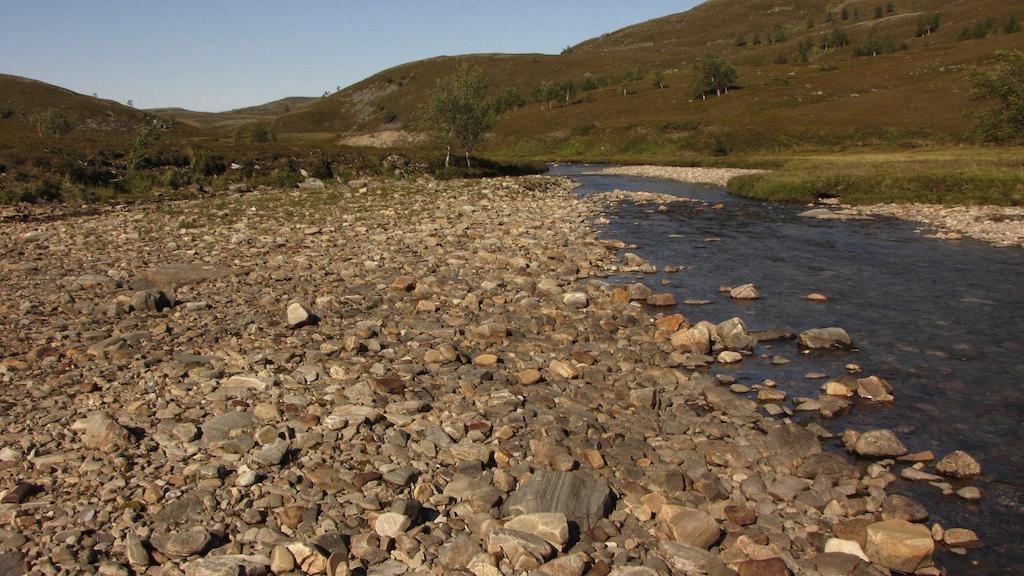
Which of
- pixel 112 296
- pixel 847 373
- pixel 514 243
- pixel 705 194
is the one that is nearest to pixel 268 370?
pixel 112 296

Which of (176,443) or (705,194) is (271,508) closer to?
(176,443)

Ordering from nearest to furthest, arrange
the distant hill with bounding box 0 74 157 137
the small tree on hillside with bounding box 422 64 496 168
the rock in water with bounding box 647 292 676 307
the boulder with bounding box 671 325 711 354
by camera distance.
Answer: the boulder with bounding box 671 325 711 354 < the rock in water with bounding box 647 292 676 307 < the small tree on hillside with bounding box 422 64 496 168 < the distant hill with bounding box 0 74 157 137

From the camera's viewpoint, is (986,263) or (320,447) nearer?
(320,447)

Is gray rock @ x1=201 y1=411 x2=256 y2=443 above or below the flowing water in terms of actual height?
above

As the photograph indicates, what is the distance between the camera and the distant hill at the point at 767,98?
79.8m

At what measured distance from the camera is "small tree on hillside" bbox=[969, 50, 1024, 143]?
43.1m

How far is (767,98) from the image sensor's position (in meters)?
110

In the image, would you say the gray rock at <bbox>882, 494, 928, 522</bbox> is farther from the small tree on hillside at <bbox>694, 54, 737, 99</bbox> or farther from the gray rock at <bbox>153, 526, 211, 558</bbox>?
the small tree on hillside at <bbox>694, 54, 737, 99</bbox>

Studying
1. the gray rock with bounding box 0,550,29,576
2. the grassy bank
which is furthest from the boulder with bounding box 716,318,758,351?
the grassy bank

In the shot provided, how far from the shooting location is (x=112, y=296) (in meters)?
13.9

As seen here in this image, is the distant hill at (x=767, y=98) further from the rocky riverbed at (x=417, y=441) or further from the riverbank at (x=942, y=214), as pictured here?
the rocky riverbed at (x=417, y=441)

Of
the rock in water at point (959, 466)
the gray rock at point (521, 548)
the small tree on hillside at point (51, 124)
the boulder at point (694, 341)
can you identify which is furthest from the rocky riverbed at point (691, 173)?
the small tree on hillside at point (51, 124)

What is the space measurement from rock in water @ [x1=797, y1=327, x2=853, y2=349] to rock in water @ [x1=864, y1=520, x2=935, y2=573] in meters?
6.15

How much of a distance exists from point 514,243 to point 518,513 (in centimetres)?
1494
